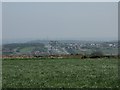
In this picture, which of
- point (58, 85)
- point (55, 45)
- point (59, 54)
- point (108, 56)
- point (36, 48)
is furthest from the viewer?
point (55, 45)

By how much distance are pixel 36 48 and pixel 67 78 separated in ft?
119

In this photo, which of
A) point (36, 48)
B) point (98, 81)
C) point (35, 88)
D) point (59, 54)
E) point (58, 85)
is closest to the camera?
point (35, 88)

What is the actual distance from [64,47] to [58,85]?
1654 inches

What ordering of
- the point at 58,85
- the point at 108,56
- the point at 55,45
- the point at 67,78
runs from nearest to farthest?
the point at 58,85
the point at 67,78
the point at 108,56
the point at 55,45

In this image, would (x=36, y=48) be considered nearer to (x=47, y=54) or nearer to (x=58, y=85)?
(x=47, y=54)

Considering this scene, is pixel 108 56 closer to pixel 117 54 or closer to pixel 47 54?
pixel 117 54

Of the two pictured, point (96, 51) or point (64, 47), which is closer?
point (96, 51)

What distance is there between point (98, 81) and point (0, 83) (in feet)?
19.3

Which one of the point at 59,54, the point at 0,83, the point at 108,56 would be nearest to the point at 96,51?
the point at 108,56

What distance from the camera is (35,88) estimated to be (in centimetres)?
1831

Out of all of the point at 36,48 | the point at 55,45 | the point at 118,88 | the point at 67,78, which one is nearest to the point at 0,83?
the point at 67,78

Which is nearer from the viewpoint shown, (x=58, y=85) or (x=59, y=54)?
(x=58, y=85)

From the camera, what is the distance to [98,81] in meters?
21.6

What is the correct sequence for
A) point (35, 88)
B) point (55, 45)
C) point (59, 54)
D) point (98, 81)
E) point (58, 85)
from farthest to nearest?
point (55, 45)
point (59, 54)
point (98, 81)
point (58, 85)
point (35, 88)
